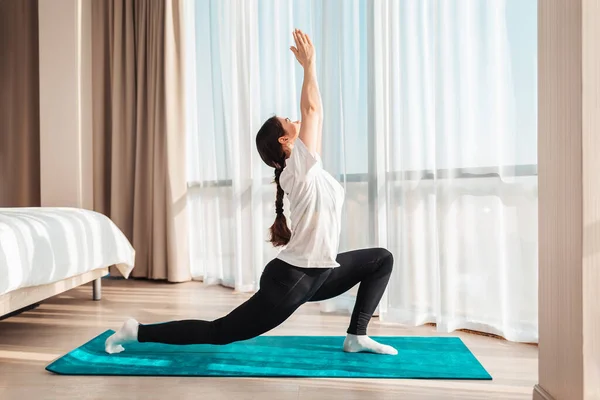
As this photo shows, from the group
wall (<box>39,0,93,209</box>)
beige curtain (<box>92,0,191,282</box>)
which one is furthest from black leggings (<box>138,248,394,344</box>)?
wall (<box>39,0,93,209</box>)

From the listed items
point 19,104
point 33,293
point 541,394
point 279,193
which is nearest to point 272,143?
point 279,193

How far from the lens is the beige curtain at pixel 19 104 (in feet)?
14.2

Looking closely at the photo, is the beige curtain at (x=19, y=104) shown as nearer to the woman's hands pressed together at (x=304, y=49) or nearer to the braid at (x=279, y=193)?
the braid at (x=279, y=193)

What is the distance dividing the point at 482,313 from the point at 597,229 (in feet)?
4.26

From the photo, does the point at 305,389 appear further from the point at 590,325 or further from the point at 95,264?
the point at 95,264

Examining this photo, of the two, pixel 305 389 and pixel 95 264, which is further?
pixel 95 264

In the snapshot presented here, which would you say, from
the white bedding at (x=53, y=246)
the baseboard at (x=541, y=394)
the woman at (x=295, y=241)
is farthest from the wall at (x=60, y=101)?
the baseboard at (x=541, y=394)

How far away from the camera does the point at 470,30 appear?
7.60 feet

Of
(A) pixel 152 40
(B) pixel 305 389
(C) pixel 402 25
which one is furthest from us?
(A) pixel 152 40

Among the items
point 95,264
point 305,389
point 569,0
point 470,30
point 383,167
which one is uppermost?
point 470,30

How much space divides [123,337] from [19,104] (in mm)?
3311

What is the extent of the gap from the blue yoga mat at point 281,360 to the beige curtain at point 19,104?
9.05 ft

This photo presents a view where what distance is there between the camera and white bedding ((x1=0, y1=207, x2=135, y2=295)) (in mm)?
2041

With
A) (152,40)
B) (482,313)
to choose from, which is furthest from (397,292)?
(152,40)
